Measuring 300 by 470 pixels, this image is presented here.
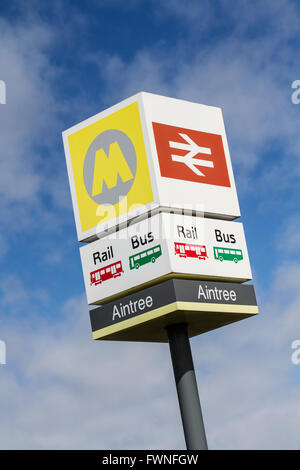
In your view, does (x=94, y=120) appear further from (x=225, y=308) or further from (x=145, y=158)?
(x=225, y=308)

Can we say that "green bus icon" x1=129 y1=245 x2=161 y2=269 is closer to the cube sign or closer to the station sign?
the station sign

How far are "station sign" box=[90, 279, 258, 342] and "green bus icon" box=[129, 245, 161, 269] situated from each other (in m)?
0.65

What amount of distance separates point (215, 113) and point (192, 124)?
1091 millimetres

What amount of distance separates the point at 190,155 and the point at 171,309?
4.27 m

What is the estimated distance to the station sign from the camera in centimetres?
1778

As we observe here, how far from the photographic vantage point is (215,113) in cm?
2064

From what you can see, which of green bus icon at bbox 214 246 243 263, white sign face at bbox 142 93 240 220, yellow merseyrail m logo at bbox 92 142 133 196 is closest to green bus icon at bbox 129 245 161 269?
white sign face at bbox 142 93 240 220

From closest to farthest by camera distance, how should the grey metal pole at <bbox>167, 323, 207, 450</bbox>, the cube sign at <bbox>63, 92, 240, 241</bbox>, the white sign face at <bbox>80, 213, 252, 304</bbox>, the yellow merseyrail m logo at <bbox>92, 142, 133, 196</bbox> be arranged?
the white sign face at <bbox>80, 213, 252, 304</bbox> < the grey metal pole at <bbox>167, 323, 207, 450</bbox> < the cube sign at <bbox>63, 92, 240, 241</bbox> < the yellow merseyrail m logo at <bbox>92, 142, 133, 196</bbox>

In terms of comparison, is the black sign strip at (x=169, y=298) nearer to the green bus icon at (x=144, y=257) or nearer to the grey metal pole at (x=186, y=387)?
the green bus icon at (x=144, y=257)

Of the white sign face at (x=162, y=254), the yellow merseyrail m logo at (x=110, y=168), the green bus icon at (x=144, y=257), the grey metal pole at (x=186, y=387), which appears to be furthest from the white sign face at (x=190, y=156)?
the grey metal pole at (x=186, y=387)

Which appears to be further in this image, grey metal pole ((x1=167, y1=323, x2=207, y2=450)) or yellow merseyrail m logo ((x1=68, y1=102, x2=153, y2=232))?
yellow merseyrail m logo ((x1=68, y1=102, x2=153, y2=232))

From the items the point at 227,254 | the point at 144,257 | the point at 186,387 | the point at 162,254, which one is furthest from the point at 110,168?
the point at 186,387

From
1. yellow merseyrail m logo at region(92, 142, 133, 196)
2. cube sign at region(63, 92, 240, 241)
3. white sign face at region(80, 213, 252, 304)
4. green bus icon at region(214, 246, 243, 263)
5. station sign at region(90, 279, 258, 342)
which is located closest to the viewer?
station sign at region(90, 279, 258, 342)
